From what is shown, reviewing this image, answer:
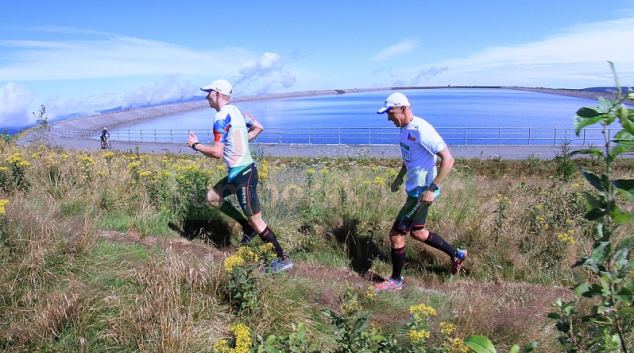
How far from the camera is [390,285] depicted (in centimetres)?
436

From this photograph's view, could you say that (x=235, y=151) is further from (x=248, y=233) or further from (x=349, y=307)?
(x=349, y=307)

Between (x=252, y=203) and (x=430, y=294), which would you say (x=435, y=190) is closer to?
(x=430, y=294)

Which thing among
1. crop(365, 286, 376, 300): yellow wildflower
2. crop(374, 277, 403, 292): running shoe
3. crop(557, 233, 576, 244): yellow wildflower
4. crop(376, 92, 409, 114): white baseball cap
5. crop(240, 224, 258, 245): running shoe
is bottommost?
crop(374, 277, 403, 292): running shoe

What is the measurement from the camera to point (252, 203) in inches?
183

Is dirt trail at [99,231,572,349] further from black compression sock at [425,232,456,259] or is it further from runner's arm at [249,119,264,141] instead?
runner's arm at [249,119,264,141]

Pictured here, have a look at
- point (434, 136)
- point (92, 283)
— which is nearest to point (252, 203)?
point (92, 283)

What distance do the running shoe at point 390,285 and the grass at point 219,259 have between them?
0.13 metres

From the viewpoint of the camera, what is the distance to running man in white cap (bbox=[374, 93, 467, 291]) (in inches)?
158

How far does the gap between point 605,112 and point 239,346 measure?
77.7 inches

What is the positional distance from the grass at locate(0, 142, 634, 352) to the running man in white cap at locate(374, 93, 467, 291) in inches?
18.2

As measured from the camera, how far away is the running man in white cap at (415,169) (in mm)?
4023

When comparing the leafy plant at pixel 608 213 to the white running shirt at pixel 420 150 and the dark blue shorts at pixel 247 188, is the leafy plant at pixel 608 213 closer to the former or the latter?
the white running shirt at pixel 420 150

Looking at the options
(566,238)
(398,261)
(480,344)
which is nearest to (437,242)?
(398,261)

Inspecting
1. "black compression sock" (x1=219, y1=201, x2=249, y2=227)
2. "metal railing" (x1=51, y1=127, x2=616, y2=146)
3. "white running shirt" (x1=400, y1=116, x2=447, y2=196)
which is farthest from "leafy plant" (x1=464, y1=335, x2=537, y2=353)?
"metal railing" (x1=51, y1=127, x2=616, y2=146)
